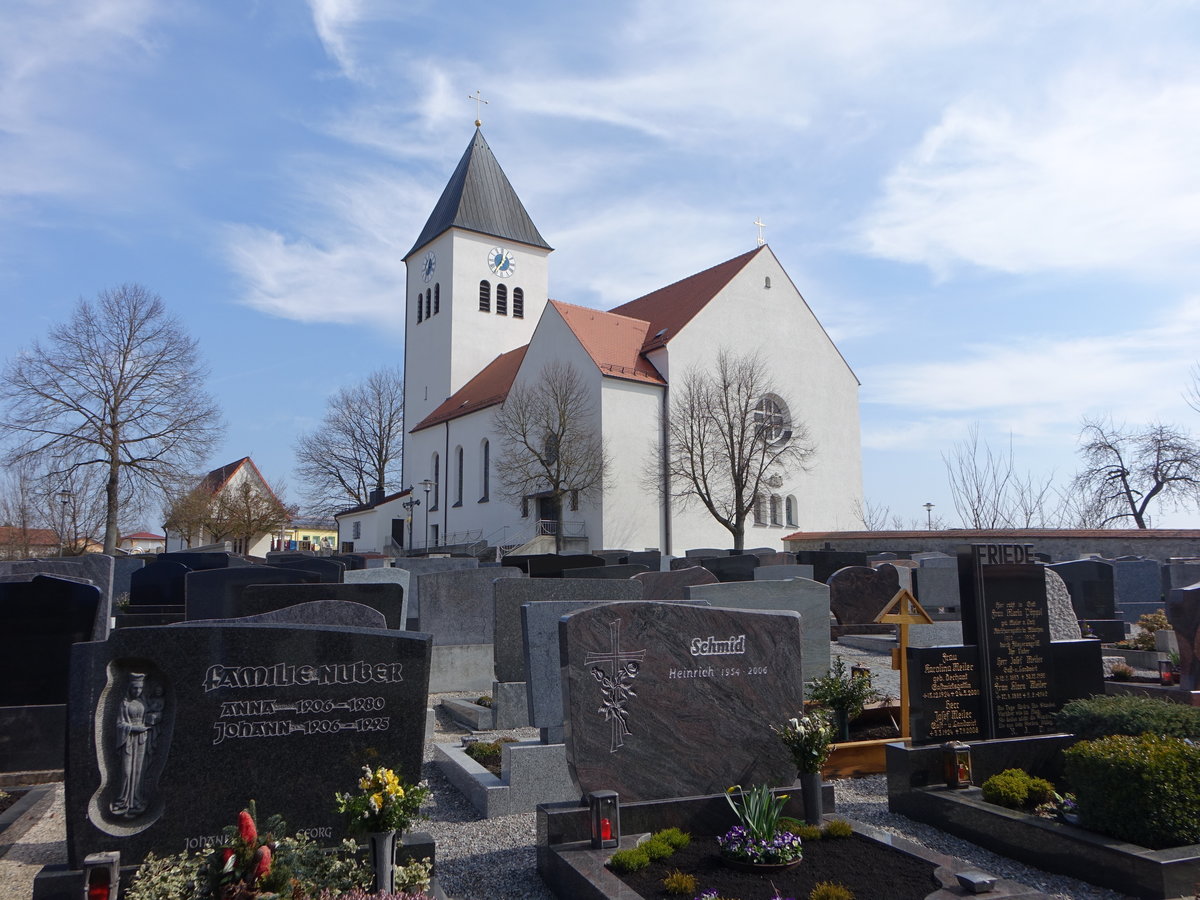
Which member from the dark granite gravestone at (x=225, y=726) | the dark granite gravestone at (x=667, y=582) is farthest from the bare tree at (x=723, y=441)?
the dark granite gravestone at (x=225, y=726)

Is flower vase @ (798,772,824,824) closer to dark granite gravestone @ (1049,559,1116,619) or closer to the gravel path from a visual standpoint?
the gravel path

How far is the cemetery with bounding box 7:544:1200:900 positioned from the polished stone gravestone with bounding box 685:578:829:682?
2179mm

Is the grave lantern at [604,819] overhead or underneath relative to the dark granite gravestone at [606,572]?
underneath

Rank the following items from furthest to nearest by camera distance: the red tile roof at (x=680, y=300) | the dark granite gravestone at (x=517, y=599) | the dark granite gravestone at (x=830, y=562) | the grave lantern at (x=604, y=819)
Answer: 1. the red tile roof at (x=680, y=300)
2. the dark granite gravestone at (x=830, y=562)
3. the dark granite gravestone at (x=517, y=599)
4. the grave lantern at (x=604, y=819)

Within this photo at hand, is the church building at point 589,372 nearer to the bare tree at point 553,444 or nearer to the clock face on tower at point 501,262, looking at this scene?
the clock face on tower at point 501,262

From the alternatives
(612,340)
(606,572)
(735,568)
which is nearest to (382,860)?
(606,572)

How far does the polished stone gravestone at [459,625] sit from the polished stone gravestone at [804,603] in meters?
2.77

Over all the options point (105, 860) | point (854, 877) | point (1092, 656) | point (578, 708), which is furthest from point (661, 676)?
point (1092, 656)

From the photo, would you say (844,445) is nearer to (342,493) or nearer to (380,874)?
(342,493)

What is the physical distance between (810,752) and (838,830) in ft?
1.39

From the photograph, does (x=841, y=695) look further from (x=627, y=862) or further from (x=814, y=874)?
(x=627, y=862)

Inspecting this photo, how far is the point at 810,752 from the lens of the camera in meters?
4.94

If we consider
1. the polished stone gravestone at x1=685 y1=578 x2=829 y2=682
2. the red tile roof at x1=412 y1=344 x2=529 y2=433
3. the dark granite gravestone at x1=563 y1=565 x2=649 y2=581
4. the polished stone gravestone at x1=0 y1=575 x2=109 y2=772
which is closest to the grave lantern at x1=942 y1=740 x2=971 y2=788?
the polished stone gravestone at x1=685 y1=578 x2=829 y2=682

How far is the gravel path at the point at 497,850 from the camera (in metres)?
4.50
